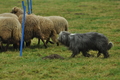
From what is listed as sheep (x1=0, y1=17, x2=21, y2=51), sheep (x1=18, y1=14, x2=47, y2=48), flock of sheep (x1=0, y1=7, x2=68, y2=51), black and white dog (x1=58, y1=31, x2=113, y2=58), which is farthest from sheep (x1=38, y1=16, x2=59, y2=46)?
black and white dog (x1=58, y1=31, x2=113, y2=58)

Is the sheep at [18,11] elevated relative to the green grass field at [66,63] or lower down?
elevated

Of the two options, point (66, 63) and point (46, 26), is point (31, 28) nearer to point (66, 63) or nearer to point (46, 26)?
point (46, 26)

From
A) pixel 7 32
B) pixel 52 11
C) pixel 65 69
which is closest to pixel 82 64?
pixel 65 69

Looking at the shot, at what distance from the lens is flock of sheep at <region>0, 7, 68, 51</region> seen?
45.1ft

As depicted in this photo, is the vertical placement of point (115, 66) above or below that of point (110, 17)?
above

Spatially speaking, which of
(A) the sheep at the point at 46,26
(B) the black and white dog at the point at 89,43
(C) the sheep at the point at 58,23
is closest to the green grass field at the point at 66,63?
(B) the black and white dog at the point at 89,43

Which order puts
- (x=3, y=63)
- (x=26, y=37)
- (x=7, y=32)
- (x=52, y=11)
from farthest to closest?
(x=52, y=11), (x=26, y=37), (x=7, y=32), (x=3, y=63)

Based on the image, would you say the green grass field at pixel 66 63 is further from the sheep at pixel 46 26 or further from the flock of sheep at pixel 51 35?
the sheep at pixel 46 26

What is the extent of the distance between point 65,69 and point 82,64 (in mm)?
818

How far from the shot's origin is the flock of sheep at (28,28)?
1376cm

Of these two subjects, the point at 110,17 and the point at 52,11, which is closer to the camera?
the point at 110,17

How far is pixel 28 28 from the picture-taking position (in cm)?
1509

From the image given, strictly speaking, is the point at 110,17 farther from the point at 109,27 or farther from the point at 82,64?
the point at 82,64

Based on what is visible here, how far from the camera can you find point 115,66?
414 inches
